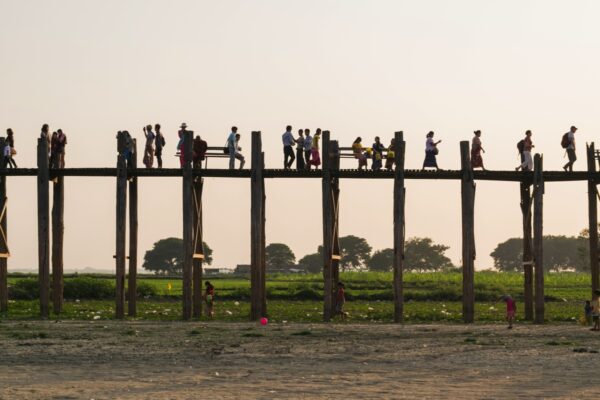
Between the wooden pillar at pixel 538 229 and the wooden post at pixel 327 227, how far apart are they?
5626mm

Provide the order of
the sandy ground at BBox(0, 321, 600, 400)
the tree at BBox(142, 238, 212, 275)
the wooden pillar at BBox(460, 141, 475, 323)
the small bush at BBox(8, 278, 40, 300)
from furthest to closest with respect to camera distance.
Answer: the tree at BBox(142, 238, 212, 275) → the small bush at BBox(8, 278, 40, 300) → the wooden pillar at BBox(460, 141, 475, 323) → the sandy ground at BBox(0, 321, 600, 400)

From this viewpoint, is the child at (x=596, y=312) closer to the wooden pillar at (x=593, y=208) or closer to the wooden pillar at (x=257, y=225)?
the wooden pillar at (x=593, y=208)

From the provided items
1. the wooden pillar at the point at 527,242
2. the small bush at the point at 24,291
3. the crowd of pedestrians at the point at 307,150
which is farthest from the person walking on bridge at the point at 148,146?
the small bush at the point at 24,291

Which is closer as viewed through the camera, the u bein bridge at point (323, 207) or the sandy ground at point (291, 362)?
the sandy ground at point (291, 362)

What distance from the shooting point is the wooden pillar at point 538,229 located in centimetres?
3628

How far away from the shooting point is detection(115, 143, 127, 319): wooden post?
36812mm

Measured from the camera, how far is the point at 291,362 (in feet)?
81.8

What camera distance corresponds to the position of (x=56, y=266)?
3862 cm

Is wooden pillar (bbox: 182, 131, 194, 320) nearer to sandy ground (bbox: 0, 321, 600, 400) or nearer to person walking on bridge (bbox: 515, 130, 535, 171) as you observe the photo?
sandy ground (bbox: 0, 321, 600, 400)

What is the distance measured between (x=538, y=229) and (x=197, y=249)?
997cm

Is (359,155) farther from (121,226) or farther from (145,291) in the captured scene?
(145,291)

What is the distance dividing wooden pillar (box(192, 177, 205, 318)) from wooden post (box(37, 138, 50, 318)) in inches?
166

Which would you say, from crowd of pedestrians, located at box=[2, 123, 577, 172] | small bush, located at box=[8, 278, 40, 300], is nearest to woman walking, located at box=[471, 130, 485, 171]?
crowd of pedestrians, located at box=[2, 123, 577, 172]

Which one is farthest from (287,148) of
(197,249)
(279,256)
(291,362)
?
(279,256)
